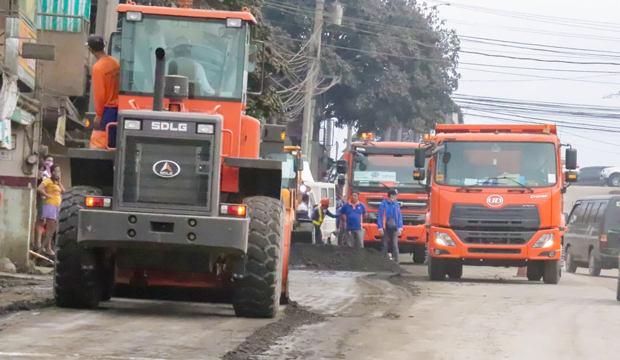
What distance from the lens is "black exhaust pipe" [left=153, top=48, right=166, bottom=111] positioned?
426 inches

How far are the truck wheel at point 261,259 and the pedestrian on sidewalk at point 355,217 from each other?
14525mm

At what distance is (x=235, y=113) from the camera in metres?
11.6

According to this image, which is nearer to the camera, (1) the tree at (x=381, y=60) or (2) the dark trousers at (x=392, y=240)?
(2) the dark trousers at (x=392, y=240)

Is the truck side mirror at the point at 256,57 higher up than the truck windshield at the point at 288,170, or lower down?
higher up

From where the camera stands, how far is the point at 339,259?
23.6 metres

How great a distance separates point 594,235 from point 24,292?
17.8 meters

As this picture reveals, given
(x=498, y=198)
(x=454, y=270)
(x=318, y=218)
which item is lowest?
(x=454, y=270)

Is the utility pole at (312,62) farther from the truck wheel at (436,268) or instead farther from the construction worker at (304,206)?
the truck wheel at (436,268)

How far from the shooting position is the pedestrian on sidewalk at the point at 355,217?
25719 millimetres

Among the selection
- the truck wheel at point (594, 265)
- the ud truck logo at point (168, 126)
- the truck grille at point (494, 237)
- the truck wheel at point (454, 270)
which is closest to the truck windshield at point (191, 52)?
the ud truck logo at point (168, 126)

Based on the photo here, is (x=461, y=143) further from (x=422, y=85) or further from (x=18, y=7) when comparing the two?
(x=422, y=85)

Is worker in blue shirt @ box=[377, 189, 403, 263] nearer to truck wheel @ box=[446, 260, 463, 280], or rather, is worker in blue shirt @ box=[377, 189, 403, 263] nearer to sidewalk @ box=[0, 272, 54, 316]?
truck wheel @ box=[446, 260, 463, 280]

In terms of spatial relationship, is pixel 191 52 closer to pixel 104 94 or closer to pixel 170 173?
pixel 104 94

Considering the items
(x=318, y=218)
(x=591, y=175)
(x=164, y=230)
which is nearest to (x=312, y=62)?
(x=318, y=218)
